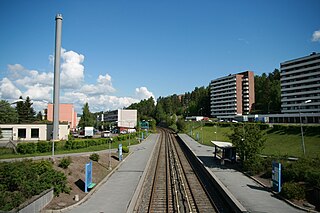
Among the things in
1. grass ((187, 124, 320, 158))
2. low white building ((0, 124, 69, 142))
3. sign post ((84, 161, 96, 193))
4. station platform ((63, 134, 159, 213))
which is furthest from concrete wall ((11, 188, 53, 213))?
low white building ((0, 124, 69, 142))

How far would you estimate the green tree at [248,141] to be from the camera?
25922 millimetres

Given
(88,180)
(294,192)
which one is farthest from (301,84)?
Answer: (88,180)

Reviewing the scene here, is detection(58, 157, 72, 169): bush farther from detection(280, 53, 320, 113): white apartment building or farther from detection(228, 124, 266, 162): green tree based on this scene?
detection(280, 53, 320, 113): white apartment building

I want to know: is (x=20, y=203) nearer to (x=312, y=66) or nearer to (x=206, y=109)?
(x=312, y=66)

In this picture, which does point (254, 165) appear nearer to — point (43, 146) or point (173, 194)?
point (173, 194)

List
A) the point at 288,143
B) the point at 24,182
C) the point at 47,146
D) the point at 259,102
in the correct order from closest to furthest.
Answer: the point at 24,182 → the point at 47,146 → the point at 288,143 → the point at 259,102

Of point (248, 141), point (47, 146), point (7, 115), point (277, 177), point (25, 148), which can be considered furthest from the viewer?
point (7, 115)

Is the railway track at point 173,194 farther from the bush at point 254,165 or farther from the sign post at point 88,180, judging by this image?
the bush at point 254,165

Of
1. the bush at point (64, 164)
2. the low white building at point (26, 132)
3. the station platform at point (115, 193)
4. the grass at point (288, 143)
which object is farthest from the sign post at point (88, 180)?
the low white building at point (26, 132)

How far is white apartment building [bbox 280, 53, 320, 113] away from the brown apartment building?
25.3 meters

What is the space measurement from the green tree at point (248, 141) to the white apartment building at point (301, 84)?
68031 mm

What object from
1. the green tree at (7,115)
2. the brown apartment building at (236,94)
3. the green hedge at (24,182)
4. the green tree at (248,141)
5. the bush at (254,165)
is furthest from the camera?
the brown apartment building at (236,94)

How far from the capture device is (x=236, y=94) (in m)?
130

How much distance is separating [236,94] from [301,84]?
36.8 meters
